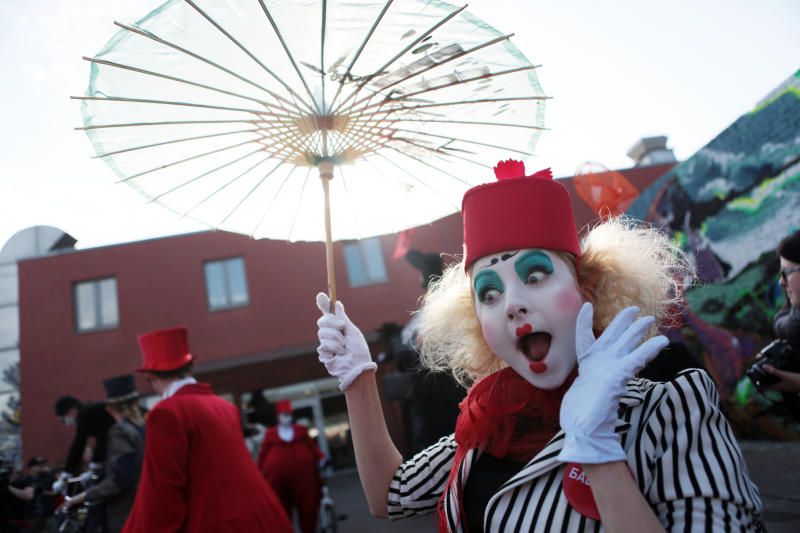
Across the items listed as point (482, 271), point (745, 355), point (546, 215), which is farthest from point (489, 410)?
point (745, 355)

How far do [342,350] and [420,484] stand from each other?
0.48 m

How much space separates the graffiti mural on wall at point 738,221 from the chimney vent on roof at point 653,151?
7.96m

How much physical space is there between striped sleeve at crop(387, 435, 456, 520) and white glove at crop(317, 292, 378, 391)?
0.33 metres

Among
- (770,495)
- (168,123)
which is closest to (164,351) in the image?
(168,123)

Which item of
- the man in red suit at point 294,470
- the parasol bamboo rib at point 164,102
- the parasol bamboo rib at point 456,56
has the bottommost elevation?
the man in red suit at point 294,470

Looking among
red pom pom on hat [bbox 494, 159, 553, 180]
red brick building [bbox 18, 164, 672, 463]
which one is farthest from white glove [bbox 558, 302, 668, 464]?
red brick building [bbox 18, 164, 672, 463]

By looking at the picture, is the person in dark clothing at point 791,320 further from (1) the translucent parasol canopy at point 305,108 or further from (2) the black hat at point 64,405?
(2) the black hat at point 64,405

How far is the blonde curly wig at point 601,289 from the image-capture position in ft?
5.23

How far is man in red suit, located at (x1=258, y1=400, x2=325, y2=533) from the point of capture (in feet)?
19.1

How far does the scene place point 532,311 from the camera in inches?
53.2

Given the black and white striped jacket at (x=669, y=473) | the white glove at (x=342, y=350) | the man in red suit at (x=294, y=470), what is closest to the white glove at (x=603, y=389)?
the black and white striped jacket at (x=669, y=473)

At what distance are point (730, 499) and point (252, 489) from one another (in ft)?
7.78

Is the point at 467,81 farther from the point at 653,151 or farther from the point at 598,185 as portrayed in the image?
the point at 653,151

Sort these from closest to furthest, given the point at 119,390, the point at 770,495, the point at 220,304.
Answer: the point at 119,390, the point at 770,495, the point at 220,304
